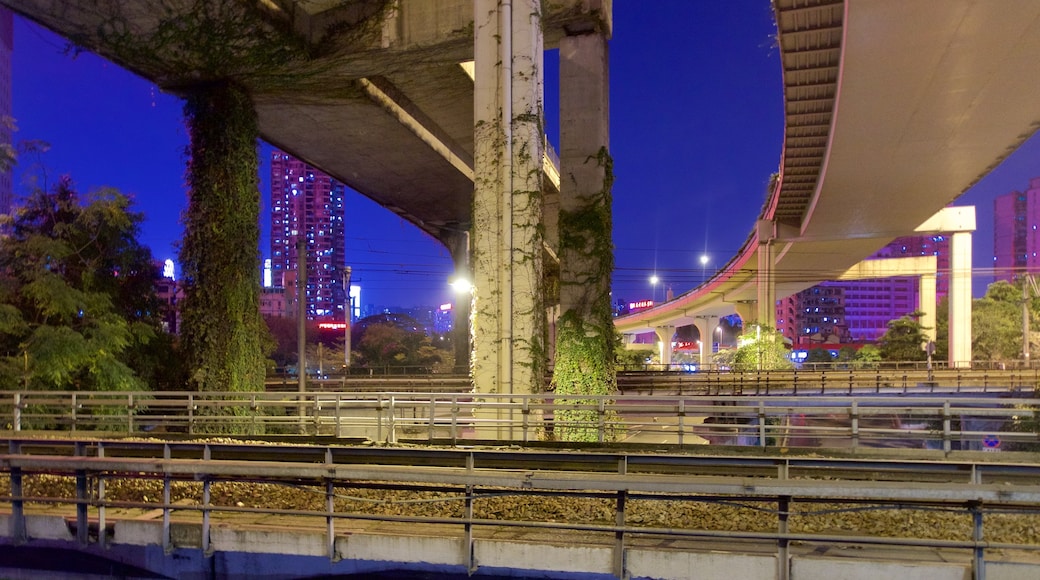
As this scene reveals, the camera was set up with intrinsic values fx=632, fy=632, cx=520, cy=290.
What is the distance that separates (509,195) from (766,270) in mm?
39935

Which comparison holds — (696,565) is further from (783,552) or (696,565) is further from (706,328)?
(706,328)

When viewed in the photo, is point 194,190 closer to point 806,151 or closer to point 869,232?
point 806,151

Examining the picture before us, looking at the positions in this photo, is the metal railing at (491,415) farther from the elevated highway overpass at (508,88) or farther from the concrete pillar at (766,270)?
the concrete pillar at (766,270)

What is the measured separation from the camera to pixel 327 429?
18875 mm

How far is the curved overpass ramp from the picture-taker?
19.9 m

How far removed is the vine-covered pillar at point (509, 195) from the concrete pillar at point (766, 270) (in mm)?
38023

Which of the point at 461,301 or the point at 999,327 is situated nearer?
the point at 461,301

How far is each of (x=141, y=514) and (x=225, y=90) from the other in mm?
16572

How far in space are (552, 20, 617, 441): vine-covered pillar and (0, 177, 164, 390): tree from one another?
41.5ft

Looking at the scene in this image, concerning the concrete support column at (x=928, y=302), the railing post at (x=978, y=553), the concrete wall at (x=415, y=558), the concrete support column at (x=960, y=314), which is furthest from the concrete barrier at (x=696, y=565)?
the concrete support column at (x=928, y=302)

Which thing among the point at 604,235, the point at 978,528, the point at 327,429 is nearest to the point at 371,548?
the point at 978,528

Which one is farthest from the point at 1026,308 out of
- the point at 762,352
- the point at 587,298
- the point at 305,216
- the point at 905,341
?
the point at 305,216

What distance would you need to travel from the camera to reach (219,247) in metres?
19.0

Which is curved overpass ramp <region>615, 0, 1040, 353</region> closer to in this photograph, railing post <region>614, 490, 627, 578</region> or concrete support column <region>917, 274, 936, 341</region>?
concrete support column <region>917, 274, 936, 341</region>
